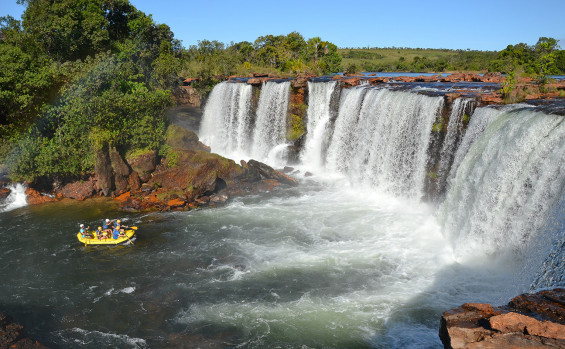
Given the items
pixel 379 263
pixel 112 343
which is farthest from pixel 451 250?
pixel 112 343

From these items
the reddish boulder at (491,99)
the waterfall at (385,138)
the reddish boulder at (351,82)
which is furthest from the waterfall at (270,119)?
the reddish boulder at (491,99)

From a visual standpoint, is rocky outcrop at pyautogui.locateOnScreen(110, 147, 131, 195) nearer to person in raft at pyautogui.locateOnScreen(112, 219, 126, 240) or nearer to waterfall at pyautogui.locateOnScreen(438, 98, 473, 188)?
person in raft at pyautogui.locateOnScreen(112, 219, 126, 240)

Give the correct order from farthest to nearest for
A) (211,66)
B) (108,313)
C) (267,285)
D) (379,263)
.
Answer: (211,66)
(379,263)
(267,285)
(108,313)

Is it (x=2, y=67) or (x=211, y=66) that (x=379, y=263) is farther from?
(x=211, y=66)

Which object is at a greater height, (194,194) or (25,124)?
(25,124)

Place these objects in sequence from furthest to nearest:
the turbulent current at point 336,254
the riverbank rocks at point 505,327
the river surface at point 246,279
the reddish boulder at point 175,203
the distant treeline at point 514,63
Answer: the distant treeline at point 514,63
the reddish boulder at point 175,203
the turbulent current at point 336,254
the river surface at point 246,279
the riverbank rocks at point 505,327

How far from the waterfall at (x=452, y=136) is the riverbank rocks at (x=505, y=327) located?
40.4 ft

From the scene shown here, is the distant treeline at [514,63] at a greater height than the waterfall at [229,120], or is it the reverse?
the distant treeline at [514,63]

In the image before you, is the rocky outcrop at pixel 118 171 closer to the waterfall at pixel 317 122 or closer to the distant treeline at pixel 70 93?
the distant treeline at pixel 70 93

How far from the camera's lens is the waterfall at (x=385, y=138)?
68.3 feet

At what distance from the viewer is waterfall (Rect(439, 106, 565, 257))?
12.9m

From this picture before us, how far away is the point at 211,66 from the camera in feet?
167

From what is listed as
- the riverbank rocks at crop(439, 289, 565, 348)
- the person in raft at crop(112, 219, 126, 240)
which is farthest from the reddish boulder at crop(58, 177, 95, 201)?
Answer: the riverbank rocks at crop(439, 289, 565, 348)

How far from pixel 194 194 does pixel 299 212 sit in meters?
6.24
